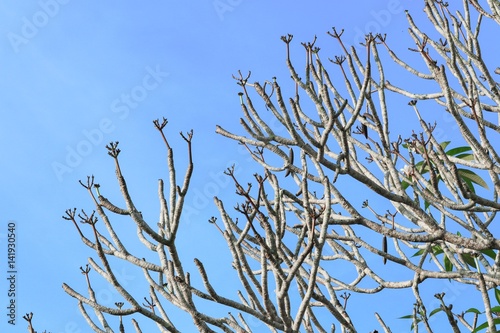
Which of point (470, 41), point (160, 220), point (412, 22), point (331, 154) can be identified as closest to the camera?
point (160, 220)

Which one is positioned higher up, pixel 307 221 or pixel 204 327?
pixel 307 221

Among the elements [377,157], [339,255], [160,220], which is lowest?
[160,220]

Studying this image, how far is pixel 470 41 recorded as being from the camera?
5332mm

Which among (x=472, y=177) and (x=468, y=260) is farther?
(x=468, y=260)

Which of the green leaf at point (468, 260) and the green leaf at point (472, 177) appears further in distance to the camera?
the green leaf at point (468, 260)

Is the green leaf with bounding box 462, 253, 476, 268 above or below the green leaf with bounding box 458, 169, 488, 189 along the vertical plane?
below

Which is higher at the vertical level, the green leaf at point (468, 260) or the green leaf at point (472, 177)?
the green leaf at point (472, 177)

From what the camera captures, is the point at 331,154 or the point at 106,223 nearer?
the point at 106,223

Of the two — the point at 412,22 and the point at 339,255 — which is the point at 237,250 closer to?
the point at 339,255

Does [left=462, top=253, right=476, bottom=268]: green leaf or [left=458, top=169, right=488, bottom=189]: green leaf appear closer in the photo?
[left=458, top=169, right=488, bottom=189]: green leaf

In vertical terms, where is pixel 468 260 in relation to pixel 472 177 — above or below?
below

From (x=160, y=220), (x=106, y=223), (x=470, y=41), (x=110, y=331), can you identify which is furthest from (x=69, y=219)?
(x=470, y=41)

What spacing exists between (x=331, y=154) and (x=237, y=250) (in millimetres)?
1970

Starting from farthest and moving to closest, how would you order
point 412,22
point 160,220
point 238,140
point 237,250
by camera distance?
point 412,22, point 238,140, point 160,220, point 237,250
